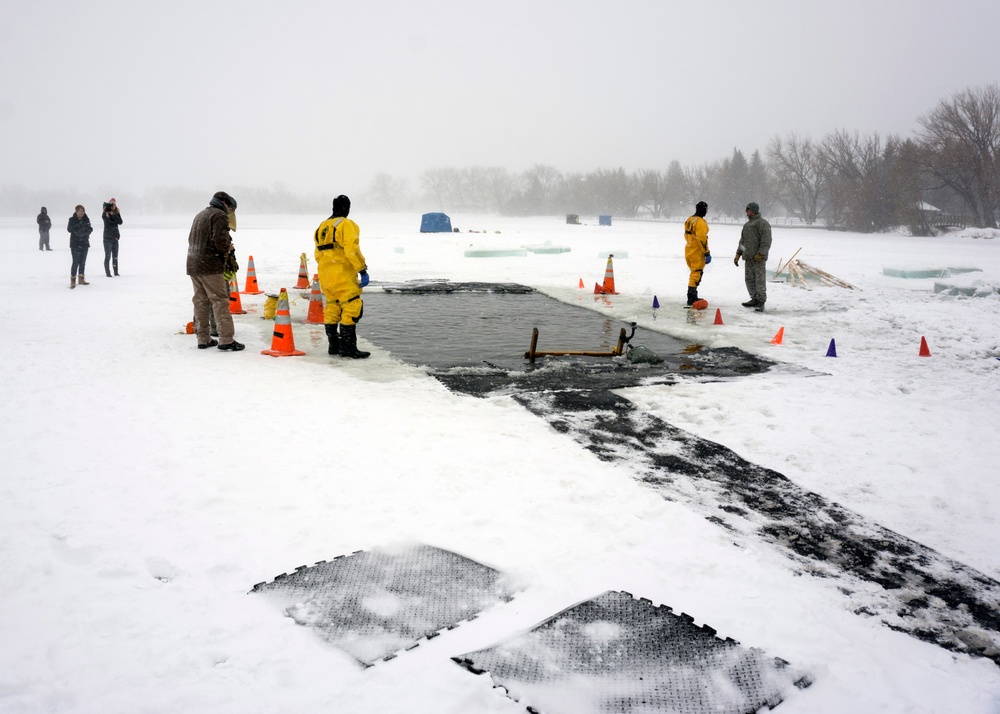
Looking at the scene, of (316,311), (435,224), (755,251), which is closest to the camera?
(316,311)

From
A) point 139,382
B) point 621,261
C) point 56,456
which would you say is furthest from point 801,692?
point 621,261

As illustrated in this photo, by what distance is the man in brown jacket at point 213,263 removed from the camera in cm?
816

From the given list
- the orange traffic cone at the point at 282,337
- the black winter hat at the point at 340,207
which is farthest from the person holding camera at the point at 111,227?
the black winter hat at the point at 340,207

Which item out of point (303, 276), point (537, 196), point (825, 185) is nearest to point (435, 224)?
point (303, 276)

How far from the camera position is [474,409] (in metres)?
6.14

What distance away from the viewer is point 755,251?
38.8ft

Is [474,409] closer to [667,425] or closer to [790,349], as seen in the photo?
[667,425]

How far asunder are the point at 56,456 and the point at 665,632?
4328mm

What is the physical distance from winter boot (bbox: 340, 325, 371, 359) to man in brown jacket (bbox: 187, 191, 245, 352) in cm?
135

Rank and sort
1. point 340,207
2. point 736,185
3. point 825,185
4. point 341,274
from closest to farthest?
point 341,274
point 340,207
point 825,185
point 736,185

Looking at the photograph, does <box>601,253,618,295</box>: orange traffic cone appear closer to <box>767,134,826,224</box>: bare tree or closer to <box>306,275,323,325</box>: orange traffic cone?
<box>306,275,323,325</box>: orange traffic cone

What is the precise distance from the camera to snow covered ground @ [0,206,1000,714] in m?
2.66

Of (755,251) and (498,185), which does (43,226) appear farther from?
(498,185)

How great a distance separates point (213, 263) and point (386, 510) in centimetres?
546
